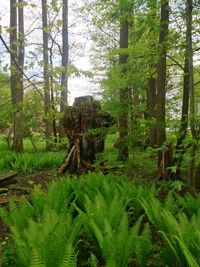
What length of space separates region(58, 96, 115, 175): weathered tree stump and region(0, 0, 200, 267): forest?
0.08 ft

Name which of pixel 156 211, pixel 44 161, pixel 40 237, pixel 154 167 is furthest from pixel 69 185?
pixel 44 161

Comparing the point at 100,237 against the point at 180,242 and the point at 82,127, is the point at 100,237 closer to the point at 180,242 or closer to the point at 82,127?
the point at 180,242

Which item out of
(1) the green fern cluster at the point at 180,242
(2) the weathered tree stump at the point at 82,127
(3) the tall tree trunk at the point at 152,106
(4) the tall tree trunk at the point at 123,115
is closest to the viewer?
(1) the green fern cluster at the point at 180,242

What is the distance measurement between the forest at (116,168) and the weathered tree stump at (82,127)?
0.03 metres

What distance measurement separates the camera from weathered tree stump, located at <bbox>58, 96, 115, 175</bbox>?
7.76 metres

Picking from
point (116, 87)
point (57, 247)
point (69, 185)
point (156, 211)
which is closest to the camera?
point (57, 247)

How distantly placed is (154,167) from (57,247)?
581 cm

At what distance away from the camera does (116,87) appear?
691 centimetres

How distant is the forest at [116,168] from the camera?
3.03 metres

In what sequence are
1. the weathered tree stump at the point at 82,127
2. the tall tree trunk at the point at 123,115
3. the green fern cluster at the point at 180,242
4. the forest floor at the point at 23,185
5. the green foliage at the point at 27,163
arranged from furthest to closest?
the green foliage at the point at 27,163 < the weathered tree stump at the point at 82,127 < the tall tree trunk at the point at 123,115 < the forest floor at the point at 23,185 < the green fern cluster at the point at 180,242

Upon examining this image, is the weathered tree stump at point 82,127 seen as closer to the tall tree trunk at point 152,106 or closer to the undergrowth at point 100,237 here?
the tall tree trunk at point 152,106

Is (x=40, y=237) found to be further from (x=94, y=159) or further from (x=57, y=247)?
(x=94, y=159)

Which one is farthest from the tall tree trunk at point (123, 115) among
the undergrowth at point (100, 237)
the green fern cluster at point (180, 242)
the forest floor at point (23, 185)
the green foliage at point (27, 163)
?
the green fern cluster at point (180, 242)

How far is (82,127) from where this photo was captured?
7.76 m
